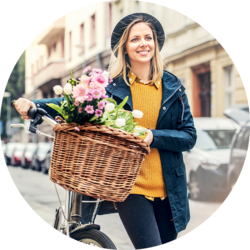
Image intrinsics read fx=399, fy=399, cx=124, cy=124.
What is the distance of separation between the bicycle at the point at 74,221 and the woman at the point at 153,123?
0.20 feet

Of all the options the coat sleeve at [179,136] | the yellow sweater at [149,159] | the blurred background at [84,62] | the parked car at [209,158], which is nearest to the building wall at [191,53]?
the blurred background at [84,62]

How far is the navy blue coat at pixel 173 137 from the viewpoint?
1.79 meters

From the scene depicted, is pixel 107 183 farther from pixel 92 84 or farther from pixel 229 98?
pixel 229 98

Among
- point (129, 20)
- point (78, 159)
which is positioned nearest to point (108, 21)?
point (129, 20)

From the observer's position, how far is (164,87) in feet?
6.14

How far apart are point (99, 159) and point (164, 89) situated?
0.53 metres

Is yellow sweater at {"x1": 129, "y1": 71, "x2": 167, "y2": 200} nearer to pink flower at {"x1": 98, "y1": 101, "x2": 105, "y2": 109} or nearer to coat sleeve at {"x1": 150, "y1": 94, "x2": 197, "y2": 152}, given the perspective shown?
coat sleeve at {"x1": 150, "y1": 94, "x2": 197, "y2": 152}

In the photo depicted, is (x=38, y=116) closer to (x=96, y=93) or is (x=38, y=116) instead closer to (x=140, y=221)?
(x=96, y=93)

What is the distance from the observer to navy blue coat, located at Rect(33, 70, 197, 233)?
1.79m

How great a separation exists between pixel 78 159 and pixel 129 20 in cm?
73

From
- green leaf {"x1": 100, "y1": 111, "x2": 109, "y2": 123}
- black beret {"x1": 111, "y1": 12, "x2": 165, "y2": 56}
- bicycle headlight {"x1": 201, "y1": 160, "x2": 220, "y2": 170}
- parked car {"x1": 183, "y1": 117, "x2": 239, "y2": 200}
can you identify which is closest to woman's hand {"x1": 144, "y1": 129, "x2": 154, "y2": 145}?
green leaf {"x1": 100, "y1": 111, "x2": 109, "y2": 123}

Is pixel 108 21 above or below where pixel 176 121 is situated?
above

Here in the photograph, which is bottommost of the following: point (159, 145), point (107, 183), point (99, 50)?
point (107, 183)

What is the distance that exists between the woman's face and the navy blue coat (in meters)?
0.13
